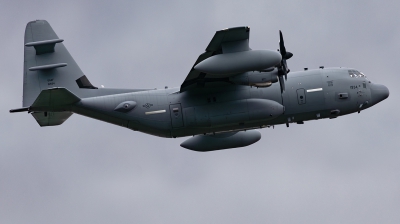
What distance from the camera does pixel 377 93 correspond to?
3869 cm

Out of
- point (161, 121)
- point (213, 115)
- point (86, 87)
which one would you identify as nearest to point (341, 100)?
point (213, 115)

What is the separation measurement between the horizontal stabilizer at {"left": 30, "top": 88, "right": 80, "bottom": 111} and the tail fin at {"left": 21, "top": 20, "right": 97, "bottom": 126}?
1.20 metres

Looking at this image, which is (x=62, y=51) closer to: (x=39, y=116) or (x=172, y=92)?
(x=39, y=116)

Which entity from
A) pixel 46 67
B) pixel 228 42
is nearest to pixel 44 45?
pixel 46 67

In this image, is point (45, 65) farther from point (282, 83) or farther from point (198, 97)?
point (282, 83)

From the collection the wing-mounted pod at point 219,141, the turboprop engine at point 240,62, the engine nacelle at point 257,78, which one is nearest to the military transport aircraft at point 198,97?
Result: the engine nacelle at point 257,78

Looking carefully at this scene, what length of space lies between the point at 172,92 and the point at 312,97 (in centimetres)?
718

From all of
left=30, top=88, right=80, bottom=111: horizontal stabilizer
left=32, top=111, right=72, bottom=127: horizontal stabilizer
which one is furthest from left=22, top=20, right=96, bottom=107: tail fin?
left=30, top=88, right=80, bottom=111: horizontal stabilizer

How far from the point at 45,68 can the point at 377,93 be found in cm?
1743

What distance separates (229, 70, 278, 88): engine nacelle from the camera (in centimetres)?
3525

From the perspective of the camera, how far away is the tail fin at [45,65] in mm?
37656

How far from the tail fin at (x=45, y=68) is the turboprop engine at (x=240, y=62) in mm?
7869

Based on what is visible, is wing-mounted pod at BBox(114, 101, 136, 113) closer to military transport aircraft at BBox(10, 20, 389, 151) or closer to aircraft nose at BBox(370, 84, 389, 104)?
military transport aircraft at BBox(10, 20, 389, 151)

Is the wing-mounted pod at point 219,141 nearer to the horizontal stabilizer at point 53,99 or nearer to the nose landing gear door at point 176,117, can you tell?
the nose landing gear door at point 176,117
